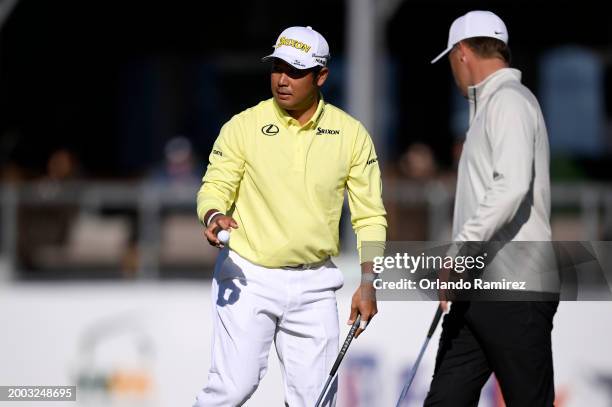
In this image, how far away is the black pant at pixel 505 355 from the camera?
4668 millimetres

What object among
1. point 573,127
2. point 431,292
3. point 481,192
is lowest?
point 431,292

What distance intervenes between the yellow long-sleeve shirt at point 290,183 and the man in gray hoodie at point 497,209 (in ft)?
1.33

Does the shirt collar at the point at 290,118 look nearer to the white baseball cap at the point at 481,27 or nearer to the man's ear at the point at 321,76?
the man's ear at the point at 321,76

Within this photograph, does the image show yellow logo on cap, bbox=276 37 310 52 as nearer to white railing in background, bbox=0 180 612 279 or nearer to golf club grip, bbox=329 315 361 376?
golf club grip, bbox=329 315 361 376

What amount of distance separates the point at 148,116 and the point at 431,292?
13.9 meters

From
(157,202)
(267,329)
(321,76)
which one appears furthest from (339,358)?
(157,202)

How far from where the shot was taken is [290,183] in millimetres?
4766

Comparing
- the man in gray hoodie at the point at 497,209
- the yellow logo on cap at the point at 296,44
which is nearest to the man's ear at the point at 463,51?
the man in gray hoodie at the point at 497,209

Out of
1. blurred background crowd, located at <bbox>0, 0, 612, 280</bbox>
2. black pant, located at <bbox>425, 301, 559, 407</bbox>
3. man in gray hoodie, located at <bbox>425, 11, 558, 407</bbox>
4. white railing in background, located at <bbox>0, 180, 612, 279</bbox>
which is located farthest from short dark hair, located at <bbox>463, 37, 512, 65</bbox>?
blurred background crowd, located at <bbox>0, 0, 612, 280</bbox>

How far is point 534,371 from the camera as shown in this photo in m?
4.67

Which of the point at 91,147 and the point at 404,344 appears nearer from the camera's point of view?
the point at 404,344

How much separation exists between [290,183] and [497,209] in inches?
32.1

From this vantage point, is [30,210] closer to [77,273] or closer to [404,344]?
[77,273]

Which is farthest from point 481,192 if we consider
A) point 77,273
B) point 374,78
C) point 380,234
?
point 374,78
